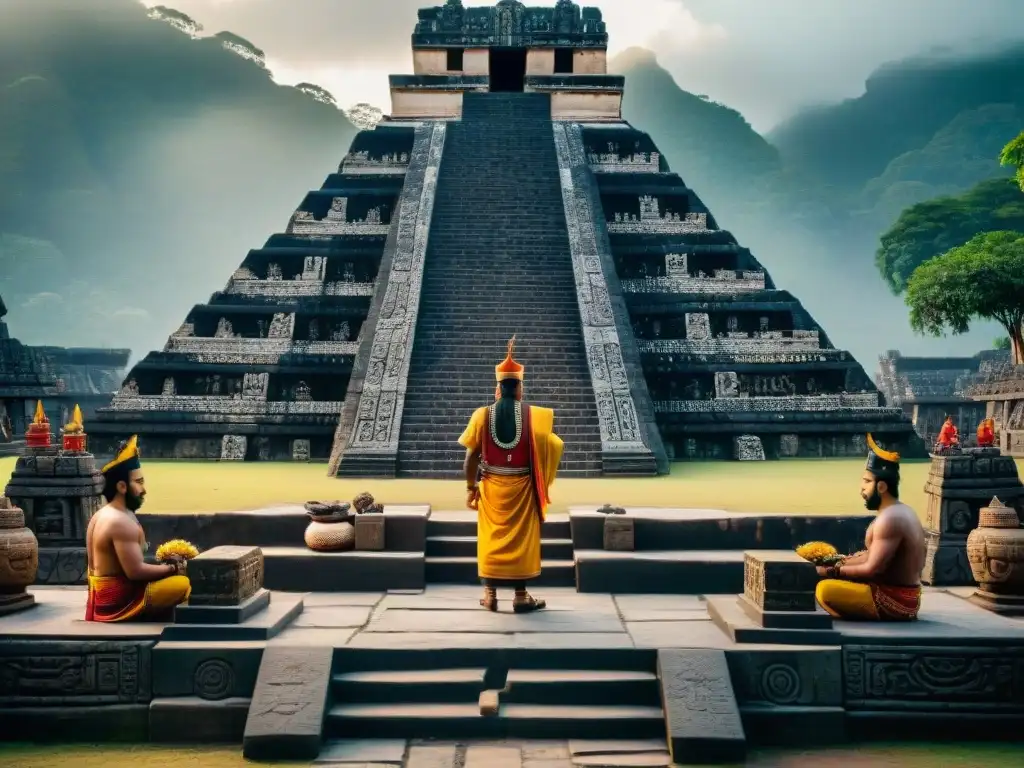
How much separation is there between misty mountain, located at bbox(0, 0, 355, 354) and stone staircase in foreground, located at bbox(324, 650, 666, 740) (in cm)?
5795

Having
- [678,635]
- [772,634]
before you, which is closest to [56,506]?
[678,635]

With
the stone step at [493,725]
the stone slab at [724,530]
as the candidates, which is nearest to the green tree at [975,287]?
the stone slab at [724,530]

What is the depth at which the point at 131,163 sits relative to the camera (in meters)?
65.1

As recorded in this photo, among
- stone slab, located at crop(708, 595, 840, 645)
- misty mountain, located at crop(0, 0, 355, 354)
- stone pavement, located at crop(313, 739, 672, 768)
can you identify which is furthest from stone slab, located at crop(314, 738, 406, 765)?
misty mountain, located at crop(0, 0, 355, 354)

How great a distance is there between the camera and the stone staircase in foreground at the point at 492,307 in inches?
468

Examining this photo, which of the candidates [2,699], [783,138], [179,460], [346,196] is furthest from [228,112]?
[2,699]

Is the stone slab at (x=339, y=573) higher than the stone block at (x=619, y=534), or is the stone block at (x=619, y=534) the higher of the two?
the stone block at (x=619, y=534)

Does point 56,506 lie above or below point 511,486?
below

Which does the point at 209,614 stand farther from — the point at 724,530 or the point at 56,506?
the point at 724,530

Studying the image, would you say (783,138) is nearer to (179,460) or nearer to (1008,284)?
(1008,284)

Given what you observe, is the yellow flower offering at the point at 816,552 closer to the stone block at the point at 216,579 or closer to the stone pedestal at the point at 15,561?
the stone block at the point at 216,579

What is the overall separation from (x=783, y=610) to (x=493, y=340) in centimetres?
835

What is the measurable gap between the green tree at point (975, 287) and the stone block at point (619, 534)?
17817mm

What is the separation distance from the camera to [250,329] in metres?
15.2
